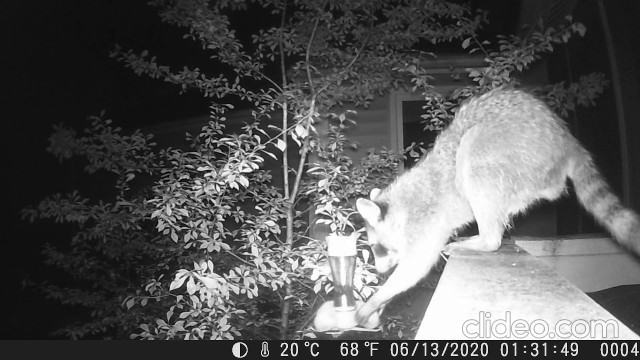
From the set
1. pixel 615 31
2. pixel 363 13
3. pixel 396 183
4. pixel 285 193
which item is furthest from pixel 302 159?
pixel 615 31

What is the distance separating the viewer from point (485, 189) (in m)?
2.13

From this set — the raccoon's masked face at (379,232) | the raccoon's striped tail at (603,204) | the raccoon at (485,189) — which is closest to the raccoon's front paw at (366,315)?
the raccoon at (485,189)

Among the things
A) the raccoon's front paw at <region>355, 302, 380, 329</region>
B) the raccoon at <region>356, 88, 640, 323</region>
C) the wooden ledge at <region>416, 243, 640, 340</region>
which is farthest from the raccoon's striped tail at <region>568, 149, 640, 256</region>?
the raccoon's front paw at <region>355, 302, 380, 329</region>

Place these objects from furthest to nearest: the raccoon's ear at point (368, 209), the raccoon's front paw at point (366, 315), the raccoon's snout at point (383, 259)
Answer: the raccoon's snout at point (383, 259) → the raccoon's ear at point (368, 209) → the raccoon's front paw at point (366, 315)

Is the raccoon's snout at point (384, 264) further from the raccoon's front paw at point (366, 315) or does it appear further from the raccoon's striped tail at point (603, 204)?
the raccoon's striped tail at point (603, 204)

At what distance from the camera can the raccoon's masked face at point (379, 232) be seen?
2.29 metres

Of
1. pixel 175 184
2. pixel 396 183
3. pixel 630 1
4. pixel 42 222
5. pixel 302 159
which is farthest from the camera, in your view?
pixel 42 222

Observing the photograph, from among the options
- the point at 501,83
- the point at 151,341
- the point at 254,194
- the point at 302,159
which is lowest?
the point at 151,341

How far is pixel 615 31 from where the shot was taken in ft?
9.05

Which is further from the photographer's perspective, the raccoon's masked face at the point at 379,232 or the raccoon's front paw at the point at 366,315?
the raccoon's masked face at the point at 379,232

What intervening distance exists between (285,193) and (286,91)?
0.62 meters

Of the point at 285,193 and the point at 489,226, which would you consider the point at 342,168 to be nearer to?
the point at 285,193

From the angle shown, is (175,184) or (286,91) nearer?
(175,184)

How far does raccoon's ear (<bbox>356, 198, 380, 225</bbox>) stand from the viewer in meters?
2.28
